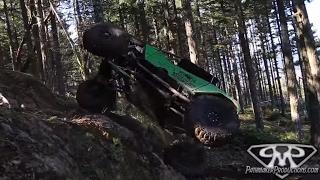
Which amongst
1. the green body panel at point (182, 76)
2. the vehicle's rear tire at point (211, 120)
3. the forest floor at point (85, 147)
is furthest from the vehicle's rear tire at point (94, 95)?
the vehicle's rear tire at point (211, 120)

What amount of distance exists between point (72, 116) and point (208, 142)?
3013mm

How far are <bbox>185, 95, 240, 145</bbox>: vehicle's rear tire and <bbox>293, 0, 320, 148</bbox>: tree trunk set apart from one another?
7.77 m

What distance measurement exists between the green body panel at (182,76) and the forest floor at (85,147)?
1373mm

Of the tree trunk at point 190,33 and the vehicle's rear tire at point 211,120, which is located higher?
the tree trunk at point 190,33

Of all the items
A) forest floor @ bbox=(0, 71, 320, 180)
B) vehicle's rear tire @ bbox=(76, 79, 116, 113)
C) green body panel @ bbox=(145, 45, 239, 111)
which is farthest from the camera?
vehicle's rear tire @ bbox=(76, 79, 116, 113)

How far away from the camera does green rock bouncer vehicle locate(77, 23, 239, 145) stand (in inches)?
297

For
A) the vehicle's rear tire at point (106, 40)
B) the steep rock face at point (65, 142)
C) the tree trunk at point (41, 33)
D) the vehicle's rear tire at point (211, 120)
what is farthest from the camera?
the tree trunk at point (41, 33)

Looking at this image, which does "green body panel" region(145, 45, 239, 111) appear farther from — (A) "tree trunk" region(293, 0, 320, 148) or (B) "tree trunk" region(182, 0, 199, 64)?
(A) "tree trunk" region(293, 0, 320, 148)

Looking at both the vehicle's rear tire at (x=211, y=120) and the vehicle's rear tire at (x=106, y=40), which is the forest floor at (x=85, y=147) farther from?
the vehicle's rear tire at (x=106, y=40)

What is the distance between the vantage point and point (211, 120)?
7484 millimetres

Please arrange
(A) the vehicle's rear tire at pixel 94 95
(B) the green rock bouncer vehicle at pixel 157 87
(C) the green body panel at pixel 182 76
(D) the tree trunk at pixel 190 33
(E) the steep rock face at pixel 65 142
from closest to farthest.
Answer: (E) the steep rock face at pixel 65 142 < (B) the green rock bouncer vehicle at pixel 157 87 < (C) the green body panel at pixel 182 76 < (A) the vehicle's rear tire at pixel 94 95 < (D) the tree trunk at pixel 190 33

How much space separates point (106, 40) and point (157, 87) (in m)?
1.50

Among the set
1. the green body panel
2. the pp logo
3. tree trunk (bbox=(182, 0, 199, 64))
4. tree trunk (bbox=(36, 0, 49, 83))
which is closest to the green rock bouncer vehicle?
the green body panel

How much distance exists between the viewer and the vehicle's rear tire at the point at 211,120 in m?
7.38
